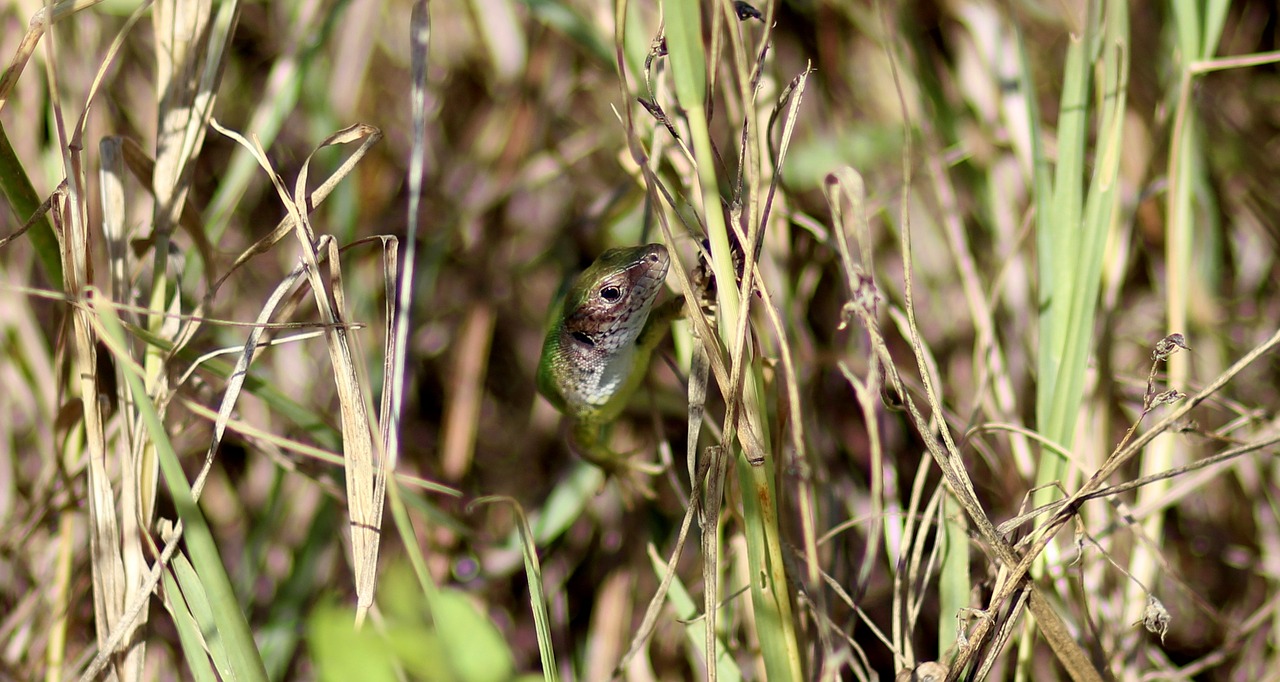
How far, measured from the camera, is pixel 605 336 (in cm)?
165

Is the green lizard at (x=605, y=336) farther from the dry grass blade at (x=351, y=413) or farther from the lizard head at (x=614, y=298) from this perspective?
the dry grass blade at (x=351, y=413)

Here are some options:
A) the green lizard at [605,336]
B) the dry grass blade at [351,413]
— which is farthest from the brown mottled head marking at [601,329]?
the dry grass blade at [351,413]

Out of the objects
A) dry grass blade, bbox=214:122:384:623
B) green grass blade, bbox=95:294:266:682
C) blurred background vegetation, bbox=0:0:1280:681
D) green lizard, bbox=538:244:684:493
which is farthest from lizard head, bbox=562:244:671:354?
green grass blade, bbox=95:294:266:682

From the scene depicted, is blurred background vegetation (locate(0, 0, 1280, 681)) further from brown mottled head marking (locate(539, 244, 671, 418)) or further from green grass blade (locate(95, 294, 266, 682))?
brown mottled head marking (locate(539, 244, 671, 418))

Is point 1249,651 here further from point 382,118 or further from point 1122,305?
point 382,118

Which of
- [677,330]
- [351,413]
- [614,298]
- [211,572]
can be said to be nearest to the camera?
[211,572]

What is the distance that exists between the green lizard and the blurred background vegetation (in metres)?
0.10

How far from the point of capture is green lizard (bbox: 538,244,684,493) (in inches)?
60.7

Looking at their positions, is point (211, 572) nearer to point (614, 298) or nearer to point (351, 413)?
point (351, 413)

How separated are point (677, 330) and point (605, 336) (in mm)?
149

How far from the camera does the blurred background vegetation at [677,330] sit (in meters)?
1.48

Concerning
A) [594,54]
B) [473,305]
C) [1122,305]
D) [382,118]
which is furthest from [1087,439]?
[382,118]

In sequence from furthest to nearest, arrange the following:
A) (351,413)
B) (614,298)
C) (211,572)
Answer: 1. (614,298)
2. (351,413)
3. (211,572)

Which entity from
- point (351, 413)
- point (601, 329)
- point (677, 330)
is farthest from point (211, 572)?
point (677, 330)
